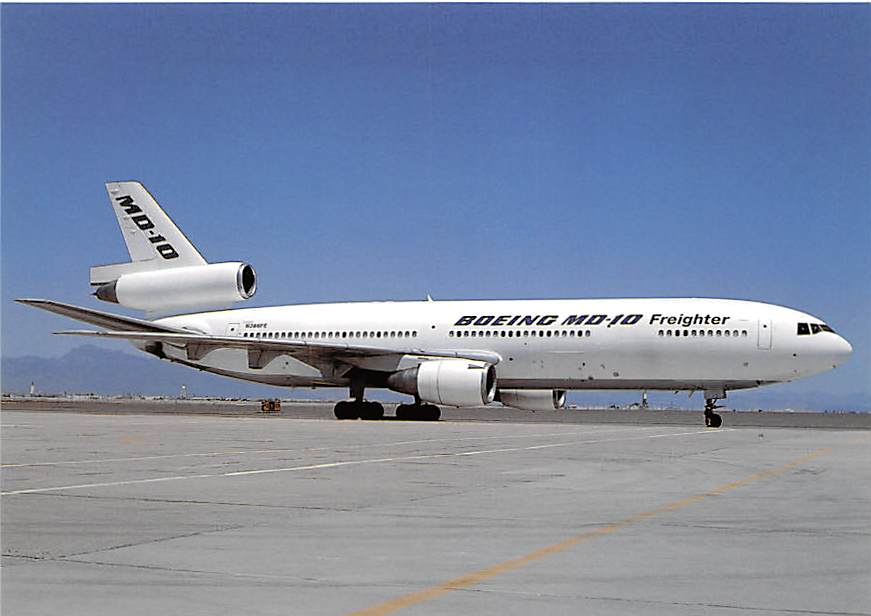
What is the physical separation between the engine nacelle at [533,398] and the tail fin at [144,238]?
42.8 feet

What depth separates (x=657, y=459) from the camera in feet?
48.5

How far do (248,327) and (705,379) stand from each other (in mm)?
16482

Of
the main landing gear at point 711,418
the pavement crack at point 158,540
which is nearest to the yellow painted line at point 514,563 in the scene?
the pavement crack at point 158,540

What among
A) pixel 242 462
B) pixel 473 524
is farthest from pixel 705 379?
pixel 473 524

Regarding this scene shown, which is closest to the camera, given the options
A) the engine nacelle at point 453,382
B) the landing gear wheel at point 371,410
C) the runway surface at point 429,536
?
the runway surface at point 429,536

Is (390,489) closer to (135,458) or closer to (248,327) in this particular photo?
(135,458)

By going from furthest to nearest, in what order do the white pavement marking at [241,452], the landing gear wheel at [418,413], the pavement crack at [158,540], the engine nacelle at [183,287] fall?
1. the engine nacelle at [183,287]
2. the landing gear wheel at [418,413]
3. the white pavement marking at [241,452]
4. the pavement crack at [158,540]

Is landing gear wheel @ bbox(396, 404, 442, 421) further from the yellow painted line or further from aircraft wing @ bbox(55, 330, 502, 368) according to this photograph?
the yellow painted line

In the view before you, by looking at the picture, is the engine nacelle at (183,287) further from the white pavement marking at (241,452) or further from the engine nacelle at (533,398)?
the white pavement marking at (241,452)

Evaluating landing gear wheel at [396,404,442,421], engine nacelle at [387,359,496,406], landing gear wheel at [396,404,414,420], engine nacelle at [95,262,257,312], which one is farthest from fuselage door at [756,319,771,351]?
engine nacelle at [95,262,257,312]

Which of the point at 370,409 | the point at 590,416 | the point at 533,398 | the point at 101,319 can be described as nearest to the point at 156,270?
the point at 101,319

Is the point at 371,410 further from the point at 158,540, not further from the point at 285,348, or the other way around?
the point at 158,540

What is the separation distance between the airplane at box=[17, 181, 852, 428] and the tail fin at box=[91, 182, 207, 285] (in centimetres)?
5

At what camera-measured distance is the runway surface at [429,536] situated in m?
→ 5.07
